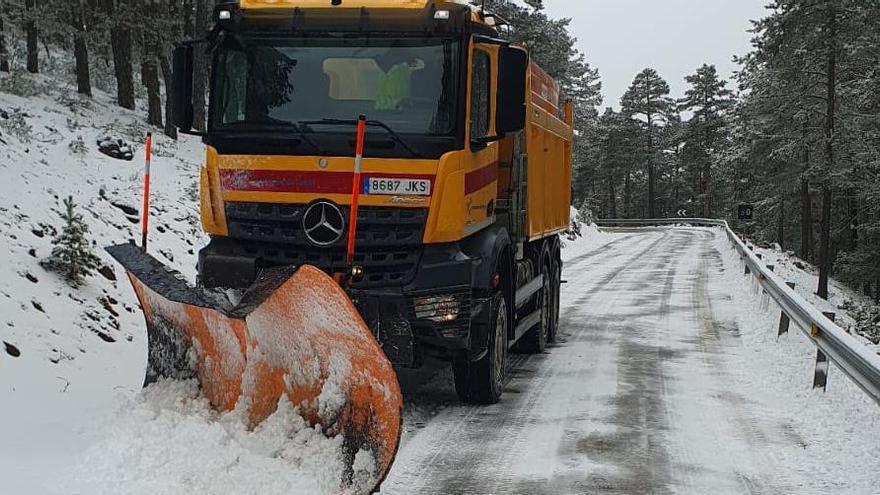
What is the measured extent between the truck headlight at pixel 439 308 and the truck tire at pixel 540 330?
3.20 meters

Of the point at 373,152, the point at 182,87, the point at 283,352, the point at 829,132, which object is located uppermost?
the point at 829,132

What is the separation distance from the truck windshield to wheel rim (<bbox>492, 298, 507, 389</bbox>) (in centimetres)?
174

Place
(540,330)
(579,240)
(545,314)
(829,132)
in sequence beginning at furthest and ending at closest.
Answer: (579,240), (829,132), (545,314), (540,330)

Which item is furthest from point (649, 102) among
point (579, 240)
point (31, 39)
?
point (31, 39)

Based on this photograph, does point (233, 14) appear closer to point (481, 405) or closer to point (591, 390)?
point (481, 405)

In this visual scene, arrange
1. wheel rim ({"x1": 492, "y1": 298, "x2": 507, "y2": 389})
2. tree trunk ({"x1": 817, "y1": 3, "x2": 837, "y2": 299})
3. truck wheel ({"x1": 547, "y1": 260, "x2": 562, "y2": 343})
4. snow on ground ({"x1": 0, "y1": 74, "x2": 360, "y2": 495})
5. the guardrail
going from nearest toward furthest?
1. snow on ground ({"x1": 0, "y1": 74, "x2": 360, "y2": 495})
2. the guardrail
3. wheel rim ({"x1": 492, "y1": 298, "x2": 507, "y2": 389})
4. truck wheel ({"x1": 547, "y1": 260, "x2": 562, "y2": 343})
5. tree trunk ({"x1": 817, "y1": 3, "x2": 837, "y2": 299})

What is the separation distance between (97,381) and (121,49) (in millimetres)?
18818

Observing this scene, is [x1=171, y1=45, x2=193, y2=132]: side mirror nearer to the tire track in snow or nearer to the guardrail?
the tire track in snow

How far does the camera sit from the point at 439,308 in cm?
592

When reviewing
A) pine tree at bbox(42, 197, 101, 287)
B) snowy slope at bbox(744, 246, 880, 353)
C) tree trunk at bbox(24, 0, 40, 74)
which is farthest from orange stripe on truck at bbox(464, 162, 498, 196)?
tree trunk at bbox(24, 0, 40, 74)

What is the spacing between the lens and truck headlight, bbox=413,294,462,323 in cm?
588

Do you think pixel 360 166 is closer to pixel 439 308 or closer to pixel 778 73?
pixel 439 308

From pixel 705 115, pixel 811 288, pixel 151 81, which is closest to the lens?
pixel 151 81

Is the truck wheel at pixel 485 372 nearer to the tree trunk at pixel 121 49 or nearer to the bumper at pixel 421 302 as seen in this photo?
the bumper at pixel 421 302
